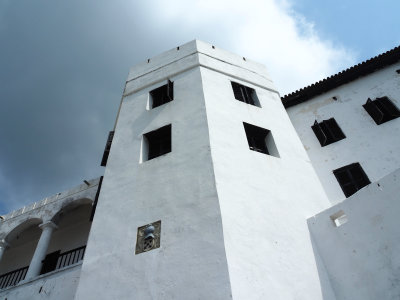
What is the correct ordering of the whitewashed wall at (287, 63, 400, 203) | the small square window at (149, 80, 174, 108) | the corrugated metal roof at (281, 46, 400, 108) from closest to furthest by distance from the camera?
the whitewashed wall at (287, 63, 400, 203) < the small square window at (149, 80, 174, 108) < the corrugated metal roof at (281, 46, 400, 108)

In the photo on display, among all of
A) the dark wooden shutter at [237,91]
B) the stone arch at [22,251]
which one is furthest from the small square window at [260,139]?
the stone arch at [22,251]

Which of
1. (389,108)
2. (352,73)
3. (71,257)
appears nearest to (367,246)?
(389,108)

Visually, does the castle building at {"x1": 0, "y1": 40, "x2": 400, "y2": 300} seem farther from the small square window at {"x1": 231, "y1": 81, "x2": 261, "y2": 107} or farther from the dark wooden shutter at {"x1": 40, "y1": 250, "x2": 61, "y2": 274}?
the dark wooden shutter at {"x1": 40, "y1": 250, "x2": 61, "y2": 274}

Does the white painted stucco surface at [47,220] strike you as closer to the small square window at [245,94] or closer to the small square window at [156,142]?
the small square window at [156,142]

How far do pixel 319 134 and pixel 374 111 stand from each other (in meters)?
2.05

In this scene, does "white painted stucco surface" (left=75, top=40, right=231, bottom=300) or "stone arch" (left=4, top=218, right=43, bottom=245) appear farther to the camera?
"stone arch" (left=4, top=218, right=43, bottom=245)

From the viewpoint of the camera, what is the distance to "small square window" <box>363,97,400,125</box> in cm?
991

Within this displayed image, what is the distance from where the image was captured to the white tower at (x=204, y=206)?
5.18 meters

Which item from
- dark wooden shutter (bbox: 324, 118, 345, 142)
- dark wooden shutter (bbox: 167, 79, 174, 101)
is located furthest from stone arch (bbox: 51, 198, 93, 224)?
dark wooden shutter (bbox: 324, 118, 345, 142)

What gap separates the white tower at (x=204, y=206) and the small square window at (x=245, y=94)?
110 mm

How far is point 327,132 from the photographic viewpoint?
1048 centimetres

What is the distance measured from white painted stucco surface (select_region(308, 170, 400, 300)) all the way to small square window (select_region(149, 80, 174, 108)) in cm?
612

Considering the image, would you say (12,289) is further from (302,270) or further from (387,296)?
(387,296)

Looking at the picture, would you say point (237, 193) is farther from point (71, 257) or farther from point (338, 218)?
point (71, 257)
